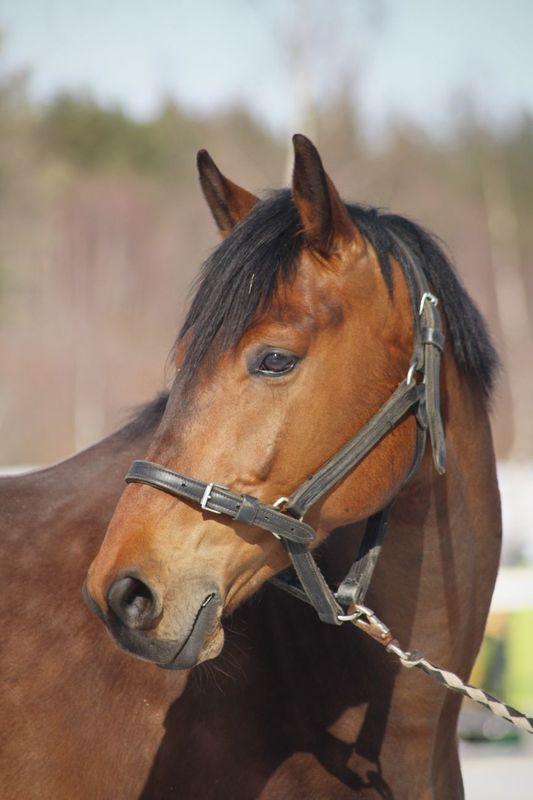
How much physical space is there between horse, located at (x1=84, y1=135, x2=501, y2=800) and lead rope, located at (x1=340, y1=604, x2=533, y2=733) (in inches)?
5.2

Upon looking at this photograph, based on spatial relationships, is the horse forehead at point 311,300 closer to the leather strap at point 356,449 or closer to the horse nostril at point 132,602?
the leather strap at point 356,449

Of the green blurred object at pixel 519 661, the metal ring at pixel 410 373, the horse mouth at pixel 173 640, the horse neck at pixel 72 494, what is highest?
the metal ring at pixel 410 373

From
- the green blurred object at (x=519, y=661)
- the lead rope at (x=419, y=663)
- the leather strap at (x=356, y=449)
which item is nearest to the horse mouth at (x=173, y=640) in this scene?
the leather strap at (x=356, y=449)

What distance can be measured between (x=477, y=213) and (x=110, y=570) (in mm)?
30518

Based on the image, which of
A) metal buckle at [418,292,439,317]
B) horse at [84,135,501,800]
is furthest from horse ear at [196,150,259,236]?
metal buckle at [418,292,439,317]

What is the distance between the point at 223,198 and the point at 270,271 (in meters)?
0.56

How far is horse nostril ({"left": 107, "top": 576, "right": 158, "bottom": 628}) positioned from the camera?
7.68 feet

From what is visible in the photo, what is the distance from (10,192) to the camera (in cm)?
2597

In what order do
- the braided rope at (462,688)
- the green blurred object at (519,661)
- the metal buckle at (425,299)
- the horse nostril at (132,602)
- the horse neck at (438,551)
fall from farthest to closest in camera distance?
the green blurred object at (519,661) < the horse neck at (438,551) < the metal buckle at (425,299) < the braided rope at (462,688) < the horse nostril at (132,602)

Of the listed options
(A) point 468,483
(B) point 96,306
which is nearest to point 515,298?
(B) point 96,306

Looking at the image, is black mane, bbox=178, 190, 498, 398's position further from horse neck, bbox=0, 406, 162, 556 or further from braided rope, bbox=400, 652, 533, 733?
braided rope, bbox=400, 652, 533, 733

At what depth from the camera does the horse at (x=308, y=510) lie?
2430mm

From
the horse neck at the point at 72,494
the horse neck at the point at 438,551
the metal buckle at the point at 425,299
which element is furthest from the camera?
the horse neck at the point at 72,494

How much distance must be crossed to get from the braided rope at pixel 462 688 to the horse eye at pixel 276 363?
0.91 metres
